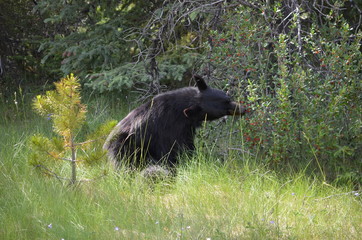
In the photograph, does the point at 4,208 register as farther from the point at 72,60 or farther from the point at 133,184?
the point at 72,60

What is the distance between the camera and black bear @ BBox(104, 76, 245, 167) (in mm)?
5579

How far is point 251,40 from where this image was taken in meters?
5.89

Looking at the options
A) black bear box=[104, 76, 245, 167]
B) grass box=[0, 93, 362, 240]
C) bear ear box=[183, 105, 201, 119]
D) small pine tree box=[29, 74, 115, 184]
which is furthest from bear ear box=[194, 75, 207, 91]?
small pine tree box=[29, 74, 115, 184]

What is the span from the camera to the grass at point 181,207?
4078mm

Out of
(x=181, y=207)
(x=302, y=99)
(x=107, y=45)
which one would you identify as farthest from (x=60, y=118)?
(x=107, y=45)

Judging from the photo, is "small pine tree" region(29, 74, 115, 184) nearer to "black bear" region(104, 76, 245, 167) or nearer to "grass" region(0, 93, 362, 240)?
"grass" region(0, 93, 362, 240)

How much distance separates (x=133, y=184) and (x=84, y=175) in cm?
65

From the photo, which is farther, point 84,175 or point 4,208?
point 84,175

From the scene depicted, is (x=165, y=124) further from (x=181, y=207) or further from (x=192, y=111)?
(x=181, y=207)

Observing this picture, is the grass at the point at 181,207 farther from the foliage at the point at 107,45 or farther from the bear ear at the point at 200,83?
the foliage at the point at 107,45

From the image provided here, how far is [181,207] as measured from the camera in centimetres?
457

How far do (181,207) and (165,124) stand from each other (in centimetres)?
129

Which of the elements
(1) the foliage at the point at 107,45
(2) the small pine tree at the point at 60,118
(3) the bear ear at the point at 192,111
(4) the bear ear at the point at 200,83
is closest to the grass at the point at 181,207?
(2) the small pine tree at the point at 60,118

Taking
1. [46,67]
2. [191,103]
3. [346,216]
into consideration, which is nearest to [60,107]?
[191,103]
